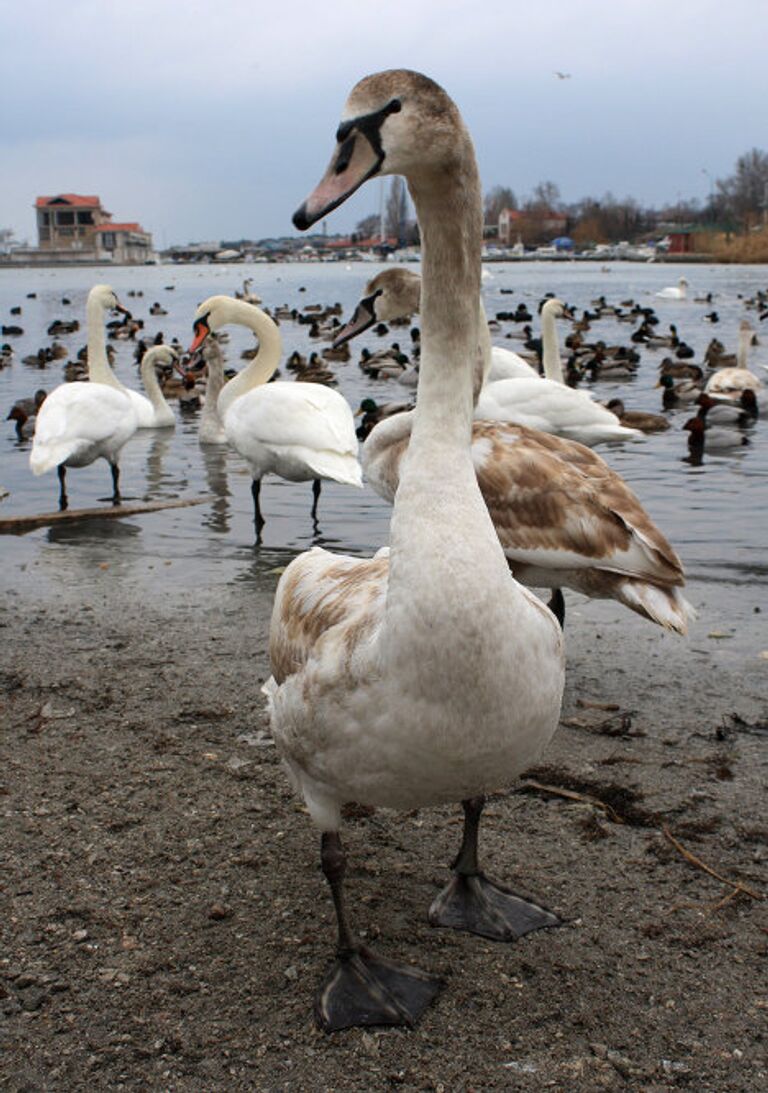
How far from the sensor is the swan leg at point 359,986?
299 centimetres

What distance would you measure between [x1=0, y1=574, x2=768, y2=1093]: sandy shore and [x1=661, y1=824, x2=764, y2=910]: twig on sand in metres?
0.02

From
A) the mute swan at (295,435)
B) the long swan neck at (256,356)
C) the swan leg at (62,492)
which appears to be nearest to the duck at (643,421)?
the long swan neck at (256,356)

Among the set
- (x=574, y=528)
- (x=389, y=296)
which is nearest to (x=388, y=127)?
(x=574, y=528)

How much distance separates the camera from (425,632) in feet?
9.00

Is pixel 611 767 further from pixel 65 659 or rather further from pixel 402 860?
pixel 65 659

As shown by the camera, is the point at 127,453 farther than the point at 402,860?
Yes

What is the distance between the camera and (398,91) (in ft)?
9.29

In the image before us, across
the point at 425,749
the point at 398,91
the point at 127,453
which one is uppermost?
the point at 398,91

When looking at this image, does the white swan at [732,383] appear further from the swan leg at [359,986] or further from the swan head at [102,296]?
the swan leg at [359,986]

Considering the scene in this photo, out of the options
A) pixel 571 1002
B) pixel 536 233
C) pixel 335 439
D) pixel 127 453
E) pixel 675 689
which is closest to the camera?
pixel 571 1002

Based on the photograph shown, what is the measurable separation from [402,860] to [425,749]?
1.20 metres

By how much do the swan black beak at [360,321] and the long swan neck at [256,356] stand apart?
4.56 metres

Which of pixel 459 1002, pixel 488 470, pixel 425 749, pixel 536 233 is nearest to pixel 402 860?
pixel 459 1002

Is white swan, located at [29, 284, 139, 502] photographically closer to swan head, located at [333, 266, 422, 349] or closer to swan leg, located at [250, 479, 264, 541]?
swan leg, located at [250, 479, 264, 541]
